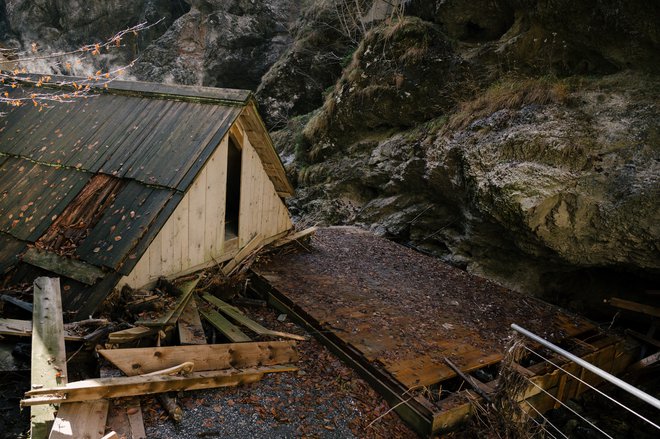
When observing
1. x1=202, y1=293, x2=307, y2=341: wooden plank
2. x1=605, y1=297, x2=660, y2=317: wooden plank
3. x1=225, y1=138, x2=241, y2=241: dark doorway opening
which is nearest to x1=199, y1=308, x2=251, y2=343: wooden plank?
x1=202, y1=293, x2=307, y2=341: wooden plank

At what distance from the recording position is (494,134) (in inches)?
368

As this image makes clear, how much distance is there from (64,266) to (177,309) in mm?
1597

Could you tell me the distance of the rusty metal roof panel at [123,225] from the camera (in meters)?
5.39

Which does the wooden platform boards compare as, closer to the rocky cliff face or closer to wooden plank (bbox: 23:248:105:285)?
the rocky cliff face

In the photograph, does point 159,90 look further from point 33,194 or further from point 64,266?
point 64,266

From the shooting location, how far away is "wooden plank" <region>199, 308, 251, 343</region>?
17.8ft

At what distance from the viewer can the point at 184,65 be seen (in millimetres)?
23906

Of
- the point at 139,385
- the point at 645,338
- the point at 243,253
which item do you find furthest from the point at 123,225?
the point at 645,338

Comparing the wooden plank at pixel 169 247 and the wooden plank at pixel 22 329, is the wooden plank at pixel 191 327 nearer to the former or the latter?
the wooden plank at pixel 169 247

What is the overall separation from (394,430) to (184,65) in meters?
24.2

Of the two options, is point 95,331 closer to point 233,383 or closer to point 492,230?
point 233,383

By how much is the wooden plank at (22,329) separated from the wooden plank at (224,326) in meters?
1.67

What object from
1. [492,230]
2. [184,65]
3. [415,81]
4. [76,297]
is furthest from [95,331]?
→ [184,65]

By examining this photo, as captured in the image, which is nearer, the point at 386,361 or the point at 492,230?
the point at 386,361
